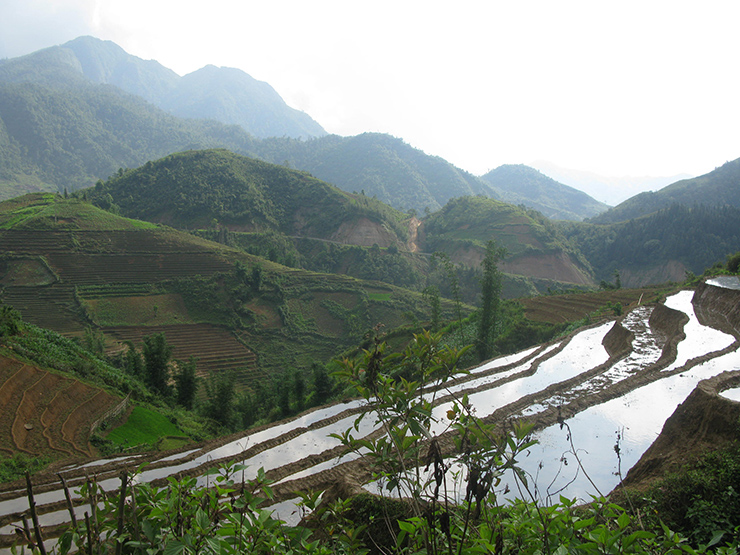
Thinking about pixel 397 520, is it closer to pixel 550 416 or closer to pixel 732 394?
pixel 732 394

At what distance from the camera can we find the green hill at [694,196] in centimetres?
11812

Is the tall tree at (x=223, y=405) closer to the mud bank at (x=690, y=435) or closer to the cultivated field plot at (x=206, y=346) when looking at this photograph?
the cultivated field plot at (x=206, y=346)

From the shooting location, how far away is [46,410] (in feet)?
52.6

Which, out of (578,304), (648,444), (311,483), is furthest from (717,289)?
(311,483)

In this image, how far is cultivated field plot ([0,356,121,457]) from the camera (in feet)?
46.8

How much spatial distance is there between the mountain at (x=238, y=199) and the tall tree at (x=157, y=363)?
64.9 metres

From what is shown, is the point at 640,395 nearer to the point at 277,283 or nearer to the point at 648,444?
the point at 648,444

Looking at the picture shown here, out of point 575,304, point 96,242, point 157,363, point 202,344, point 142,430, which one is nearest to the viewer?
point 142,430

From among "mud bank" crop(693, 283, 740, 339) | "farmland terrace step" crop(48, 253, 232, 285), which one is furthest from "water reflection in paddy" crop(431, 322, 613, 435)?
"farmland terrace step" crop(48, 253, 232, 285)

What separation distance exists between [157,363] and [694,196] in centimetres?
14468

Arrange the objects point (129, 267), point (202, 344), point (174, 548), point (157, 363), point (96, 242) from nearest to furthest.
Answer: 1. point (174, 548)
2. point (157, 363)
3. point (202, 344)
4. point (129, 267)
5. point (96, 242)

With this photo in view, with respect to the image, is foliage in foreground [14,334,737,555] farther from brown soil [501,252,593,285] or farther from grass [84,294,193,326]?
brown soil [501,252,593,285]

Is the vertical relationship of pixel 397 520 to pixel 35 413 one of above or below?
above

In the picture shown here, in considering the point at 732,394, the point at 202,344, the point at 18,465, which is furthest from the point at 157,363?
the point at 732,394
